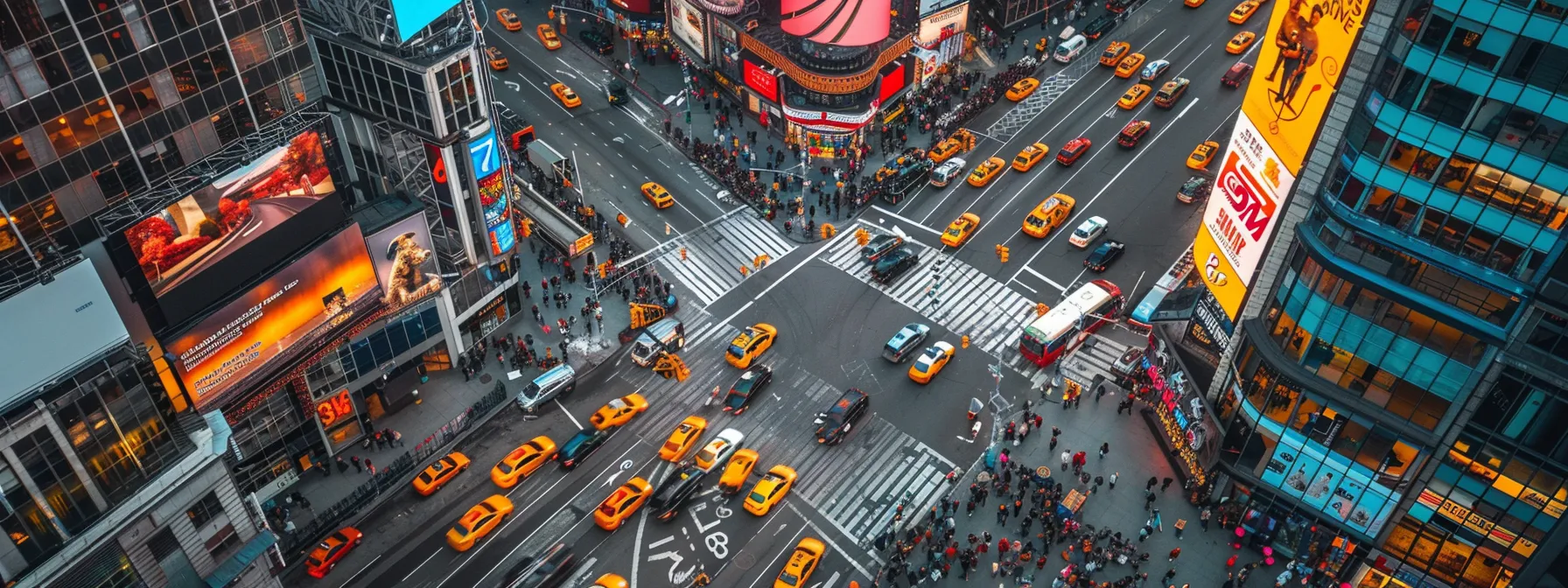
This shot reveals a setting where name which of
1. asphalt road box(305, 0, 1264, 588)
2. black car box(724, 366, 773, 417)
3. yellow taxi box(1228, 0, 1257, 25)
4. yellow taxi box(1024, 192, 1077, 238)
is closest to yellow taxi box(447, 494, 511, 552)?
asphalt road box(305, 0, 1264, 588)

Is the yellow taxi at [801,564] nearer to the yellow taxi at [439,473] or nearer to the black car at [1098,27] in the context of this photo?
the yellow taxi at [439,473]

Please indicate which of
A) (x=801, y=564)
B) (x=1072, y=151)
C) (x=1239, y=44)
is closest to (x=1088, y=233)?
(x=1072, y=151)

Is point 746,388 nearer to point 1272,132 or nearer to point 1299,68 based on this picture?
point 1272,132

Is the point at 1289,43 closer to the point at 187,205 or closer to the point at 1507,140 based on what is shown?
the point at 1507,140

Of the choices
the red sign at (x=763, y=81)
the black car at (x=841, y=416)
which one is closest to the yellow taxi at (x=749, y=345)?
the black car at (x=841, y=416)

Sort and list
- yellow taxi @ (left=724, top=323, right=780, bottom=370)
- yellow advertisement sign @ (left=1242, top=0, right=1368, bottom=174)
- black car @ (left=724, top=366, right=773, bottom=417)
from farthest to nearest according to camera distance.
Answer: yellow taxi @ (left=724, top=323, right=780, bottom=370)
black car @ (left=724, top=366, right=773, bottom=417)
yellow advertisement sign @ (left=1242, top=0, right=1368, bottom=174)

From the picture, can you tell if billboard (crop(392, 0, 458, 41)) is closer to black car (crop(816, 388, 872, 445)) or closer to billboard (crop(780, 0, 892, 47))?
black car (crop(816, 388, 872, 445))

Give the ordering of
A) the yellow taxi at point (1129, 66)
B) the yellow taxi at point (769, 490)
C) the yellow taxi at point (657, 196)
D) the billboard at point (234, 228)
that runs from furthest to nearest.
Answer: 1. the yellow taxi at point (1129, 66)
2. the yellow taxi at point (657, 196)
3. the yellow taxi at point (769, 490)
4. the billboard at point (234, 228)
